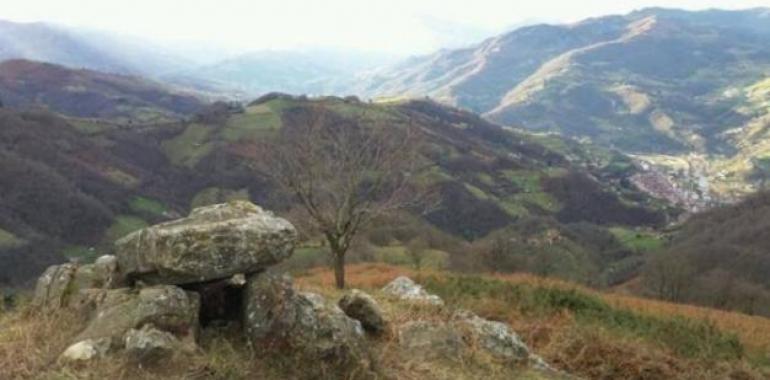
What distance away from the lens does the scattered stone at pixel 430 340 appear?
489 inches

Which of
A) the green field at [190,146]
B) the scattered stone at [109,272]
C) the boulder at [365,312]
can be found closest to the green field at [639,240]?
the green field at [190,146]

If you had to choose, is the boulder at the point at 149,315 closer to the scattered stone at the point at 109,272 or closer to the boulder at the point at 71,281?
the scattered stone at the point at 109,272

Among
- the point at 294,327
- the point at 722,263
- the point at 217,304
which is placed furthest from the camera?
the point at 722,263

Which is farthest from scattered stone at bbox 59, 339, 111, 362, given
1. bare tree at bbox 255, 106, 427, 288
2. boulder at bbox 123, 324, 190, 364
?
bare tree at bbox 255, 106, 427, 288

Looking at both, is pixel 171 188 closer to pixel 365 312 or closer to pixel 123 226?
pixel 123 226

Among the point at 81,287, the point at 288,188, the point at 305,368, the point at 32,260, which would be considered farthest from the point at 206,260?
the point at 32,260

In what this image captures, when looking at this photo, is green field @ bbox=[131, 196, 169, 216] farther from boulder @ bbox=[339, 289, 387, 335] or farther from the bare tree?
boulder @ bbox=[339, 289, 387, 335]

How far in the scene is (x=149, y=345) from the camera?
9969 millimetres

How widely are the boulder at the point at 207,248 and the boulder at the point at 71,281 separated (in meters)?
0.68

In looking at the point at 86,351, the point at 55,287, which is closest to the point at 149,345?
the point at 86,351

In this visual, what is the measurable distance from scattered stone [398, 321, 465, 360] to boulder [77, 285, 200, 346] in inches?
149

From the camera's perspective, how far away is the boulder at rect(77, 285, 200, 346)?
1048 centimetres

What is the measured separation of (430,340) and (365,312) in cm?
130

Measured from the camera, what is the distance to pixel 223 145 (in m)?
173
